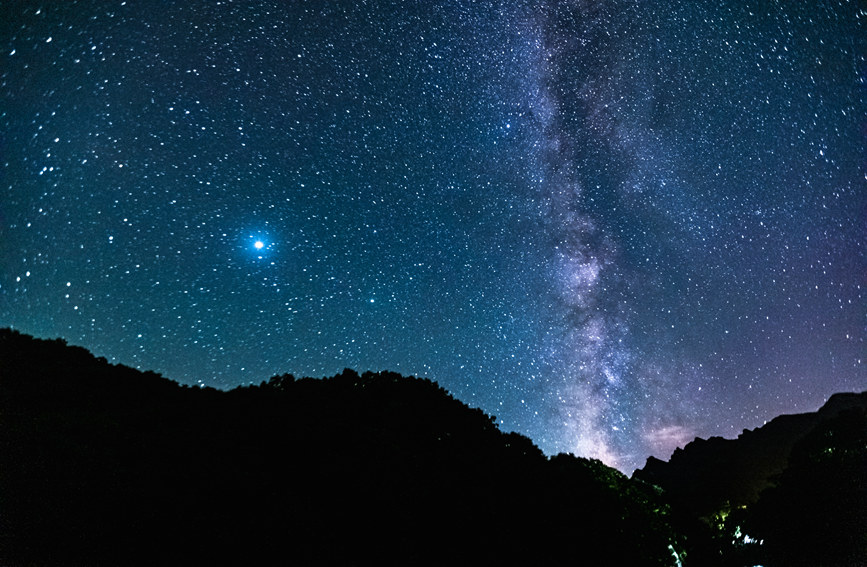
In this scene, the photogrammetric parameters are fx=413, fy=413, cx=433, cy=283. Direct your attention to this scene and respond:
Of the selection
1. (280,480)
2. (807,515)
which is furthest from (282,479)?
(807,515)

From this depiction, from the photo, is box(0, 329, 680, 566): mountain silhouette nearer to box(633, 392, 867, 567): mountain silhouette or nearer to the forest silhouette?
the forest silhouette

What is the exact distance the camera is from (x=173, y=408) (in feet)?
23.4

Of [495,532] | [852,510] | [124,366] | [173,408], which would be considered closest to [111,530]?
[173,408]

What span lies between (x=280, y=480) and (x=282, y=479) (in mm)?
49

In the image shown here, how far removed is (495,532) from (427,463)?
150 centimetres

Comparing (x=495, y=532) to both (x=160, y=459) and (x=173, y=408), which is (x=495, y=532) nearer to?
(x=160, y=459)

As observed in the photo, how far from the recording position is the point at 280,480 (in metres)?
5.90

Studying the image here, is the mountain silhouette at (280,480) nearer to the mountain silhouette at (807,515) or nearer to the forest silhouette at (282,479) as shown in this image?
the forest silhouette at (282,479)

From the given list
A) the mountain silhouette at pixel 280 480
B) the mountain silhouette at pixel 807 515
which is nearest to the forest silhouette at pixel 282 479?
the mountain silhouette at pixel 280 480

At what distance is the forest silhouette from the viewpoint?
4.61 m

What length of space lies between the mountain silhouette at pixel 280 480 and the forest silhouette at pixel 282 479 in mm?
22

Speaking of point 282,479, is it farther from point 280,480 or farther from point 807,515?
point 807,515

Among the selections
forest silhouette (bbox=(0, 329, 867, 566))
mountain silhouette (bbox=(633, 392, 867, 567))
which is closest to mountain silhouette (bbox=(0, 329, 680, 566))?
forest silhouette (bbox=(0, 329, 867, 566))

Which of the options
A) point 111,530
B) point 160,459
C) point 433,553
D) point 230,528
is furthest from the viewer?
point 433,553
